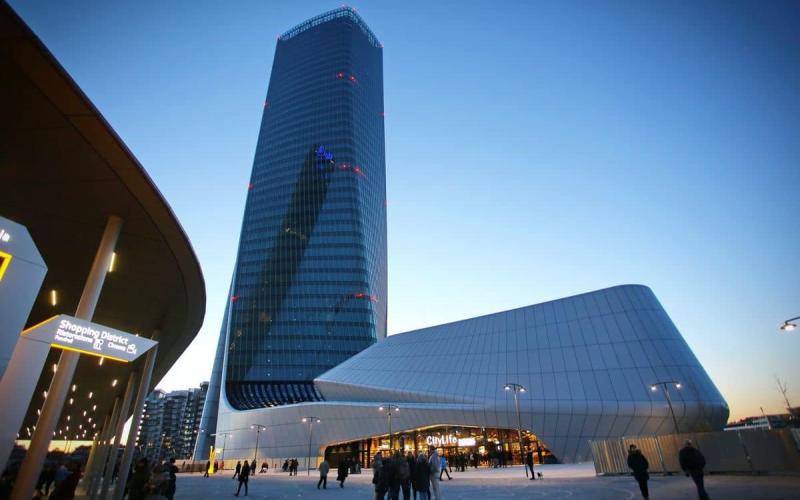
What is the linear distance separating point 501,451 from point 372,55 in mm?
157830

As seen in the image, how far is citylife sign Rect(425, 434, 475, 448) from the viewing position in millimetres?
45688

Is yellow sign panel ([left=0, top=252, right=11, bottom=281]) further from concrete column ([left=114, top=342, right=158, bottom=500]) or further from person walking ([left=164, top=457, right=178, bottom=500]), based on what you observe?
concrete column ([left=114, top=342, right=158, bottom=500])

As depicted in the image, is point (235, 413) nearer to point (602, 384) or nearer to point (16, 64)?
point (602, 384)

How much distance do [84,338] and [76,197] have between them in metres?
4.00

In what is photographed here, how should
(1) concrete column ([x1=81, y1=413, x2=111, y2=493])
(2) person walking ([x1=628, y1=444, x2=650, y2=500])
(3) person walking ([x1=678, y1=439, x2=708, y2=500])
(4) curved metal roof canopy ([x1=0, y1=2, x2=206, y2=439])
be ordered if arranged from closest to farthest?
(4) curved metal roof canopy ([x1=0, y1=2, x2=206, y2=439]), (3) person walking ([x1=678, y1=439, x2=708, y2=500]), (2) person walking ([x1=628, y1=444, x2=650, y2=500]), (1) concrete column ([x1=81, y1=413, x2=111, y2=493])

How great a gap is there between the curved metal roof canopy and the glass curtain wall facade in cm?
6907

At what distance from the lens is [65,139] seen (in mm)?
9133

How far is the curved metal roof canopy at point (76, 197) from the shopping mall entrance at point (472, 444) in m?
29.3

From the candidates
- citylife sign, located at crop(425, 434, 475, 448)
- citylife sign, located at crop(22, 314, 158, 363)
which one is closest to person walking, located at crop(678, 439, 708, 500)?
citylife sign, located at crop(22, 314, 158, 363)

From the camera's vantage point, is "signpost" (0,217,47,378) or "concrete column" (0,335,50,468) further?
"concrete column" (0,335,50,468)

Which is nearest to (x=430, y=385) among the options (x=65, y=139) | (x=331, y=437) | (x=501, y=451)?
(x=501, y=451)

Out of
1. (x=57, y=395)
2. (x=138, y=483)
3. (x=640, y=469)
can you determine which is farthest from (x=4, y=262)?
(x=640, y=469)

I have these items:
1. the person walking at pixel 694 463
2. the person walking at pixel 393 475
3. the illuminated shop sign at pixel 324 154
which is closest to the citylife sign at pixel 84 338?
the person walking at pixel 393 475

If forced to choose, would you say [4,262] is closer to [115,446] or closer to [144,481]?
[144,481]
